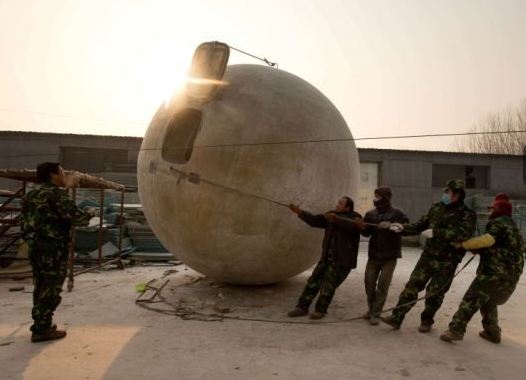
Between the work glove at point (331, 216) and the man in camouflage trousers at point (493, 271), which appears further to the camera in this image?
the work glove at point (331, 216)

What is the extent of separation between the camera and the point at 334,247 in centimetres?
636

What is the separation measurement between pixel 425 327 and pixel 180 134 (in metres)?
4.60

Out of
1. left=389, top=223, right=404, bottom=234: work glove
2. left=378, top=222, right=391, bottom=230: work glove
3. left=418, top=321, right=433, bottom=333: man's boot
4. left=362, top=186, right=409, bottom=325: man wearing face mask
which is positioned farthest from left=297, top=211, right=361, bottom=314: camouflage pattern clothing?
left=418, top=321, right=433, bottom=333: man's boot

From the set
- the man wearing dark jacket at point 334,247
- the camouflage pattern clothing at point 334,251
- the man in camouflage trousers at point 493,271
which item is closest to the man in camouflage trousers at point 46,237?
the man wearing dark jacket at point 334,247

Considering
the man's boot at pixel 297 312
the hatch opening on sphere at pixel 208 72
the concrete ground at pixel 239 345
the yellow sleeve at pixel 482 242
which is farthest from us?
the hatch opening on sphere at pixel 208 72

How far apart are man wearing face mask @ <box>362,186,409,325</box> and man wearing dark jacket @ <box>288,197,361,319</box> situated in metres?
0.23

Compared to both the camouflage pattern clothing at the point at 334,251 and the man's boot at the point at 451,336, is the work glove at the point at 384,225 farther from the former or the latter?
the man's boot at the point at 451,336

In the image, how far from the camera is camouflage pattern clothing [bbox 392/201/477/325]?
18.8 feet

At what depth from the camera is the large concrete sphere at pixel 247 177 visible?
251 inches

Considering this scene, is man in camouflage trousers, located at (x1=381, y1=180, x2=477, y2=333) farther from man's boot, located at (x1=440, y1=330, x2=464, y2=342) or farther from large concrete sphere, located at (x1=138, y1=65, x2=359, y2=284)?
large concrete sphere, located at (x1=138, y1=65, x2=359, y2=284)

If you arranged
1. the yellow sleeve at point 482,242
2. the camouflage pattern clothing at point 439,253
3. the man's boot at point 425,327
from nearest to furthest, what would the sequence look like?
the yellow sleeve at point 482,242
the camouflage pattern clothing at point 439,253
the man's boot at point 425,327

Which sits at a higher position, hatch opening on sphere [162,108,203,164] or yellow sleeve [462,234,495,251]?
hatch opening on sphere [162,108,203,164]

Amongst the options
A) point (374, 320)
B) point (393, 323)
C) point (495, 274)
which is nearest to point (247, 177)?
point (374, 320)

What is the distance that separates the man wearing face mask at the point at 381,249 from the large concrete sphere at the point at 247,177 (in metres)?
0.73
